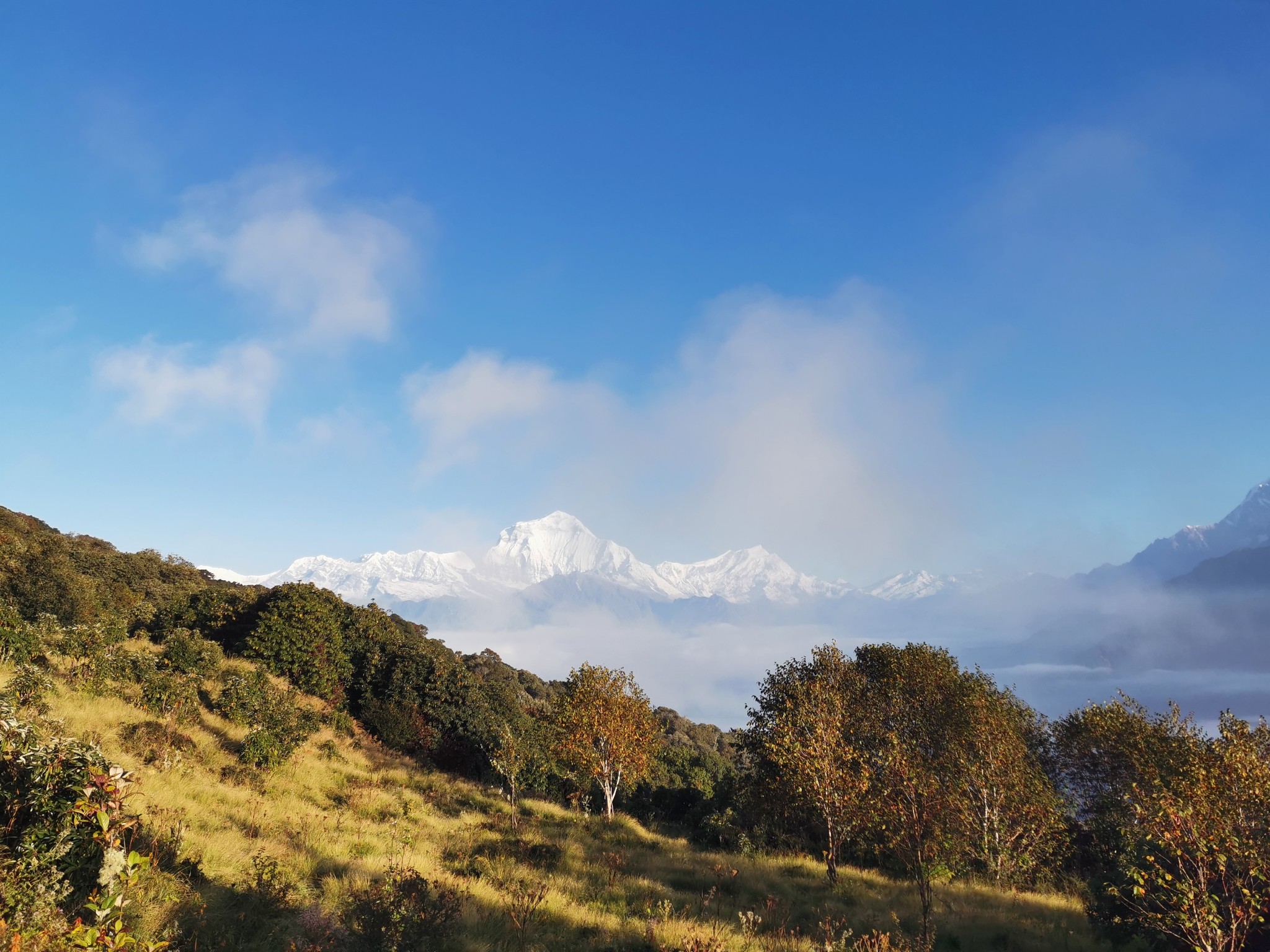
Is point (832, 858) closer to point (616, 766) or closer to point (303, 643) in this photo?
point (616, 766)

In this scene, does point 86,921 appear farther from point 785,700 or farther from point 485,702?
point 485,702

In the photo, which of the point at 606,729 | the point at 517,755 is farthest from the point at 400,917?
the point at 606,729

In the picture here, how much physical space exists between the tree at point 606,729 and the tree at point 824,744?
22.3 feet

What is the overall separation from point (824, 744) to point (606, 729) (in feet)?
51.4

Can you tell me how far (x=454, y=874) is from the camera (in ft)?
52.8

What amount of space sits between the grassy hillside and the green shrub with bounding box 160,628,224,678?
6.48 m

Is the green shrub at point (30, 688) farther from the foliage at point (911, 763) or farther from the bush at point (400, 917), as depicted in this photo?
the foliage at point (911, 763)

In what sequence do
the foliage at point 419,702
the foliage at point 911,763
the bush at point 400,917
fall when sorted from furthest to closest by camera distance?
the foliage at point 419,702 < the foliage at point 911,763 < the bush at point 400,917

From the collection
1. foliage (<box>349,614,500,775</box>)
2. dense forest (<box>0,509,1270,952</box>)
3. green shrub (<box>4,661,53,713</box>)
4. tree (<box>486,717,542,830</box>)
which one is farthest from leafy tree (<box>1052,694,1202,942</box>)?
green shrub (<box>4,661,53,713</box>)

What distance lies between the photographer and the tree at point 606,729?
3538 centimetres

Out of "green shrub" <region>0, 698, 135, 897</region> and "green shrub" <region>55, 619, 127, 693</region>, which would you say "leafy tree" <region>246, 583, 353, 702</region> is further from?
"green shrub" <region>0, 698, 135, 897</region>

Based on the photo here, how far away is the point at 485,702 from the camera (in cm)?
4775

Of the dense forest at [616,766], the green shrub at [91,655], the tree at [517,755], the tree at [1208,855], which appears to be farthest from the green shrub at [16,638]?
the tree at [1208,855]

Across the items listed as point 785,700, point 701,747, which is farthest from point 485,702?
point 701,747
